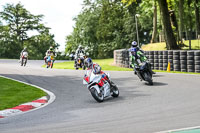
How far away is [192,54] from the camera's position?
61.6ft

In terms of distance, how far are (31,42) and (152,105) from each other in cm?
6590

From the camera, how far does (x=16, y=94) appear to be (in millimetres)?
12484

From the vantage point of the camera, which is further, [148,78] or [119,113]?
[148,78]

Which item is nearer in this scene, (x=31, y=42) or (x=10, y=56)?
(x=10, y=56)

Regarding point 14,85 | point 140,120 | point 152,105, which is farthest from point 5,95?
point 140,120

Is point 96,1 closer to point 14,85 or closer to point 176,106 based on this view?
point 14,85

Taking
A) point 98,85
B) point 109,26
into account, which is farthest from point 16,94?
point 109,26

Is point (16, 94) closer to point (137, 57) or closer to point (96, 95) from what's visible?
point (96, 95)

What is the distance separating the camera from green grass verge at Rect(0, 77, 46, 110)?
10.8 metres

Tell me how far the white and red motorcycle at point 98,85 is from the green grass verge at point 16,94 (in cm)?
202

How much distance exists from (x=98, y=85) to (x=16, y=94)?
333 centimetres

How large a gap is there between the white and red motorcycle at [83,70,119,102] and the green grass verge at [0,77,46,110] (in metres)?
2.02

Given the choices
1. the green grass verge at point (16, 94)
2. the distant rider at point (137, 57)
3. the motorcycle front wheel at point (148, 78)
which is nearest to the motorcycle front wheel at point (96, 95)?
the green grass verge at point (16, 94)

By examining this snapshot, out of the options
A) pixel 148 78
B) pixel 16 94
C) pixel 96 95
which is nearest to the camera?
pixel 96 95
